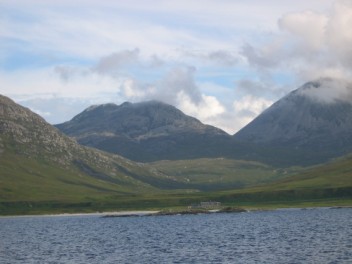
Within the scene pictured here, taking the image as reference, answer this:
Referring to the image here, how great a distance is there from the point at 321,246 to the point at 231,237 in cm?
3183

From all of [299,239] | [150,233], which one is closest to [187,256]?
[299,239]

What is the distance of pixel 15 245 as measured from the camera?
13438 centimetres

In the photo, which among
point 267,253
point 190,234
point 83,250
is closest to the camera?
point 267,253

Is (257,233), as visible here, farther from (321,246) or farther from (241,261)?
(241,261)

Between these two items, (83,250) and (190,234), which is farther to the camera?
(190,234)

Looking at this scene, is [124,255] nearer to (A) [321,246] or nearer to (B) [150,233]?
(A) [321,246]

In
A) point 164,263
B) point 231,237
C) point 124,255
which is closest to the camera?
point 164,263

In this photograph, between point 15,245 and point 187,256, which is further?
point 15,245

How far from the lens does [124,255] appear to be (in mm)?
105938

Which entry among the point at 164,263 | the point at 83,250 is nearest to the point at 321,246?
the point at 164,263

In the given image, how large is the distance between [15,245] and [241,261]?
2506 inches

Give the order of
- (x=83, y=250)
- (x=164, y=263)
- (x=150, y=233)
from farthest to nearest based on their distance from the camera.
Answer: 1. (x=150, y=233)
2. (x=83, y=250)
3. (x=164, y=263)

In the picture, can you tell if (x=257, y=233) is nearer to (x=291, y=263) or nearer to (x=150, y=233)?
(x=150, y=233)

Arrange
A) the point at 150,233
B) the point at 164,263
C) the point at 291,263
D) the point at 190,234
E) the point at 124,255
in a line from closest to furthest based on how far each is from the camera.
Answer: the point at 291,263 < the point at 164,263 < the point at 124,255 < the point at 190,234 < the point at 150,233
